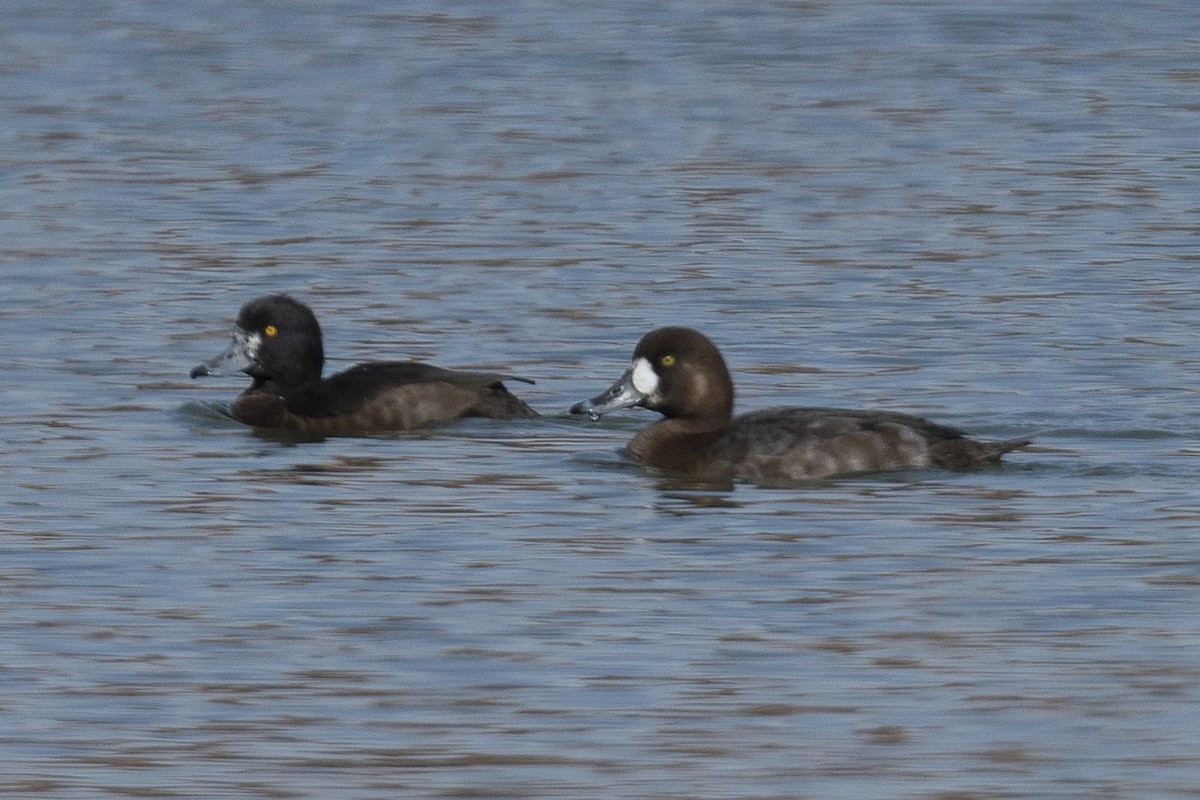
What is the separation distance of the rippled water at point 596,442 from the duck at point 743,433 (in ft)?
0.55

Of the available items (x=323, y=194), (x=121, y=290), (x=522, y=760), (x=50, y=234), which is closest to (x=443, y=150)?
(x=323, y=194)

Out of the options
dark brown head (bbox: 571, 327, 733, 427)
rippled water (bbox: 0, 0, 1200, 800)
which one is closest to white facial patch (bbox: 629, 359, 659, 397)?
dark brown head (bbox: 571, 327, 733, 427)

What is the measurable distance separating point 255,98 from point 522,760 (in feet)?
62.0

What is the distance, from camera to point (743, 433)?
11.4 meters

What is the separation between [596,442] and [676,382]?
0.59 metres

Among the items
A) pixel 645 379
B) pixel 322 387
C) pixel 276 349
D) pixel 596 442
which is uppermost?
pixel 645 379

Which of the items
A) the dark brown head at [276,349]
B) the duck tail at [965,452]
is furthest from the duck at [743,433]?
the dark brown head at [276,349]

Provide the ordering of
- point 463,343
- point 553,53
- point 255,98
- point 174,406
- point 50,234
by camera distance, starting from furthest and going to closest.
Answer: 1. point 553,53
2. point 255,98
3. point 50,234
4. point 463,343
5. point 174,406

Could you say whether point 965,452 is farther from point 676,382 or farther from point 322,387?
point 322,387

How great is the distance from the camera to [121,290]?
16.1 metres

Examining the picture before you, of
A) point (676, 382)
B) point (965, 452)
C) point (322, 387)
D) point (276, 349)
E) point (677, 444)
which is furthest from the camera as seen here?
point (276, 349)

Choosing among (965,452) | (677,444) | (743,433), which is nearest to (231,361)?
(677,444)

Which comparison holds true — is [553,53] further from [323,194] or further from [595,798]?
[595,798]

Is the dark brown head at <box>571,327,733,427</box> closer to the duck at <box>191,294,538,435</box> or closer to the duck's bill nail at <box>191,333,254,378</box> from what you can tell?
the duck at <box>191,294,538,435</box>
